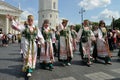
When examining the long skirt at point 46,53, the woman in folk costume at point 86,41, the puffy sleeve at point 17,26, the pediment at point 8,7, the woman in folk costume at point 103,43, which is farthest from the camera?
the pediment at point 8,7

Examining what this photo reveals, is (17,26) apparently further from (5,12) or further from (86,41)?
(5,12)

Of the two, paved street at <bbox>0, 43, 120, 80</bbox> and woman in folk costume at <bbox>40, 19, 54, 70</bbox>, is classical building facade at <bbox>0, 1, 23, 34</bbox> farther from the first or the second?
woman in folk costume at <bbox>40, 19, 54, 70</bbox>

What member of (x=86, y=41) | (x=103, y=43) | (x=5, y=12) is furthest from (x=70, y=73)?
(x=5, y=12)

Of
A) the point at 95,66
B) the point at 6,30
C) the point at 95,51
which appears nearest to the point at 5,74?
the point at 95,66

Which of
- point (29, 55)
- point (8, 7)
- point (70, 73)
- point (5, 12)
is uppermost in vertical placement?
point (8, 7)

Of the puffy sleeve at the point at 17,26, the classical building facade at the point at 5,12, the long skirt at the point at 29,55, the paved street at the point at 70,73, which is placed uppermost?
the classical building facade at the point at 5,12

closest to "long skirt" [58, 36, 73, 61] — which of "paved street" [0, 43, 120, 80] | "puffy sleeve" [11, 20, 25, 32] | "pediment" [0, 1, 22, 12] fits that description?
"paved street" [0, 43, 120, 80]

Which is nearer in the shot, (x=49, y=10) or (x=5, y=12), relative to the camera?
(x=5, y=12)

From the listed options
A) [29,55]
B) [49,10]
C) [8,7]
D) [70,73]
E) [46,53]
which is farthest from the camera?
[49,10]

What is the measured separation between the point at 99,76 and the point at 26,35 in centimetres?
275

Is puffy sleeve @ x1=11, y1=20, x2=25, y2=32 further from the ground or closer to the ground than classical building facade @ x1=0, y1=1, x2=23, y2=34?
closer to the ground

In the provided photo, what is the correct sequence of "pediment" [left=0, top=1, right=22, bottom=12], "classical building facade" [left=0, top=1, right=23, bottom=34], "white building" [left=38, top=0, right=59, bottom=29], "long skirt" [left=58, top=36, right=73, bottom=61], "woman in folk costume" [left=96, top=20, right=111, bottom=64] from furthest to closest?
"white building" [left=38, top=0, right=59, bottom=29]
"pediment" [left=0, top=1, right=22, bottom=12]
"classical building facade" [left=0, top=1, right=23, bottom=34]
"woman in folk costume" [left=96, top=20, right=111, bottom=64]
"long skirt" [left=58, top=36, right=73, bottom=61]

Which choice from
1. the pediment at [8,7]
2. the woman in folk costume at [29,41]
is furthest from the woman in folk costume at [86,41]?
the pediment at [8,7]

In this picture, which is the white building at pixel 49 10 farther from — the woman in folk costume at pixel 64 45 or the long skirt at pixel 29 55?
the long skirt at pixel 29 55
